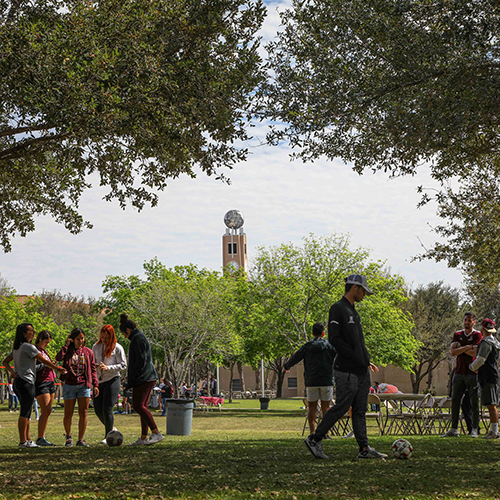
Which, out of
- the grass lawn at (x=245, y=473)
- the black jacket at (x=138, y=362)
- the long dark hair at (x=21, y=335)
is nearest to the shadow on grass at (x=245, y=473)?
the grass lawn at (x=245, y=473)

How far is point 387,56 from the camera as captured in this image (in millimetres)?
10219

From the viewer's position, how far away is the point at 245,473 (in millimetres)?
6914

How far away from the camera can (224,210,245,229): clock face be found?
105312 millimetres

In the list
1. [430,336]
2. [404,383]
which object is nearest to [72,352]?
[430,336]

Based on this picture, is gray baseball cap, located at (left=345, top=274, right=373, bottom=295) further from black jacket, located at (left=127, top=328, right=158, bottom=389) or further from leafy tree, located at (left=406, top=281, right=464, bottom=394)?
leafy tree, located at (left=406, top=281, right=464, bottom=394)

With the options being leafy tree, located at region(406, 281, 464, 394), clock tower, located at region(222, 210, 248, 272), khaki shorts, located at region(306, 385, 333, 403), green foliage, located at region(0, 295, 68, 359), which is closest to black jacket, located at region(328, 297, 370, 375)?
khaki shorts, located at region(306, 385, 333, 403)

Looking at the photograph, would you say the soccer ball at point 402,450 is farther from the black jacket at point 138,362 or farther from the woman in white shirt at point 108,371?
the woman in white shirt at point 108,371

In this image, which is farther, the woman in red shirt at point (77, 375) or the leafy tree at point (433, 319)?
the leafy tree at point (433, 319)

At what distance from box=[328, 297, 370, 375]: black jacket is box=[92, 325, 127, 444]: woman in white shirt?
389 centimetres

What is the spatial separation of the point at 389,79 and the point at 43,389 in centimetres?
734

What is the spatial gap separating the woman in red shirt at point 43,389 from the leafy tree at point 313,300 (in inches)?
901

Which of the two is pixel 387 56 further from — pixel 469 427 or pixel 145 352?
pixel 469 427

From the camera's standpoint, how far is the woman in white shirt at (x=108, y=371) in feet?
33.6

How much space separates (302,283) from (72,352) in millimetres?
24472
